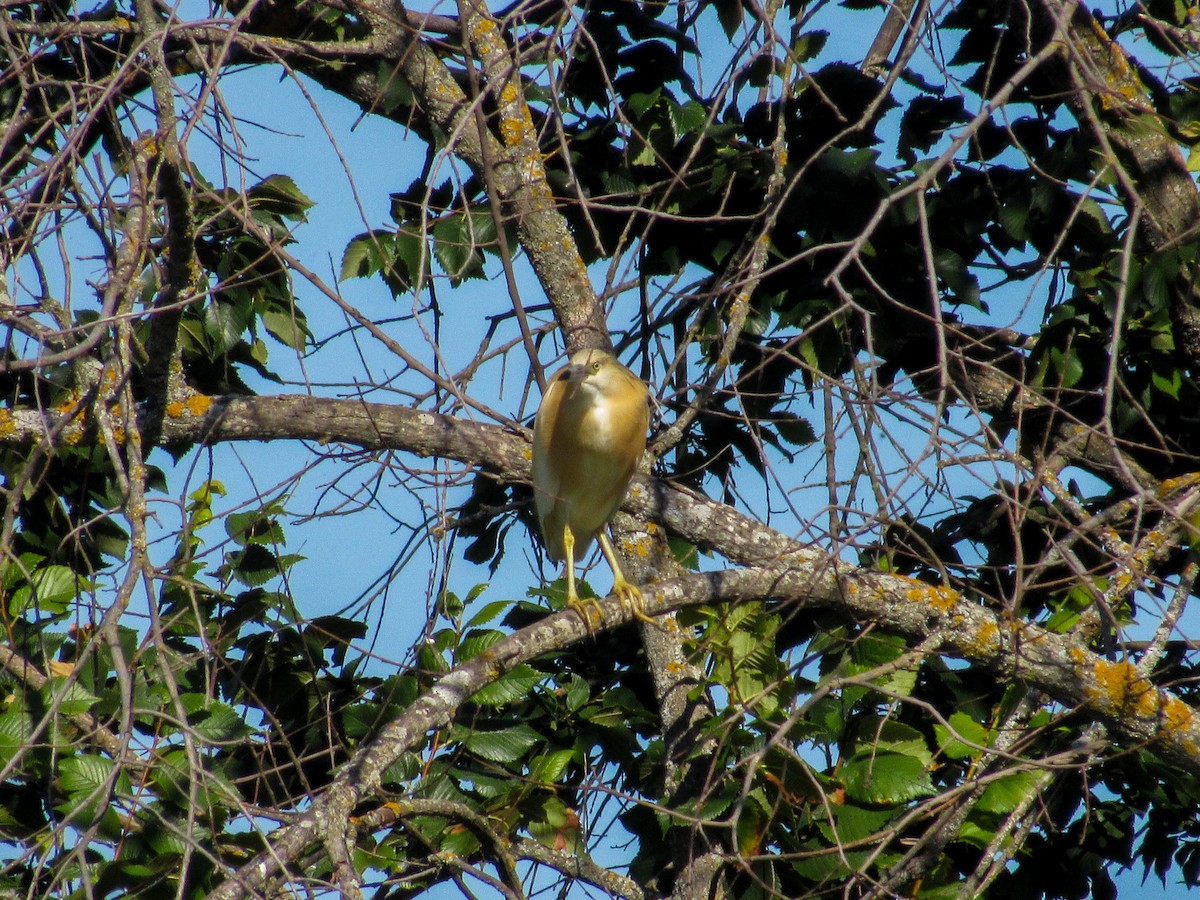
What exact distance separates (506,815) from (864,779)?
92cm

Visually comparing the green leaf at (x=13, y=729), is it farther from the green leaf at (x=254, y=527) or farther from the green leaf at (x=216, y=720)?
the green leaf at (x=254, y=527)

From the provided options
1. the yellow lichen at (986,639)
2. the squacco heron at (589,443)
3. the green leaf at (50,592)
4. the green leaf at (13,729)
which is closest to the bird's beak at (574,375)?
the squacco heron at (589,443)

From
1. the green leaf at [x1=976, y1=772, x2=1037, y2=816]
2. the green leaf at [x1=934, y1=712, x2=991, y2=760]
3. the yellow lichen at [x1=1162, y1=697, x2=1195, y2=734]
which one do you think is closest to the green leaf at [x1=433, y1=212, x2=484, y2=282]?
the green leaf at [x1=934, y1=712, x2=991, y2=760]

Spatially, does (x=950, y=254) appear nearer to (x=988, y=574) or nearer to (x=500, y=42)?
(x=988, y=574)

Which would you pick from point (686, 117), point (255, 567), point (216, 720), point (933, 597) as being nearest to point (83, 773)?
point (216, 720)

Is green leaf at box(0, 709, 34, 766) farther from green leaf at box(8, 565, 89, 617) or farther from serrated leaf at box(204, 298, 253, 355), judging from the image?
serrated leaf at box(204, 298, 253, 355)

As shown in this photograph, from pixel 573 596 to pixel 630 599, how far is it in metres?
0.27

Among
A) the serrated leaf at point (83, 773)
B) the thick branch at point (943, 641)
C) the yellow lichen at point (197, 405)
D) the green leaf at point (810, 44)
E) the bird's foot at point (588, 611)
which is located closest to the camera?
the serrated leaf at point (83, 773)

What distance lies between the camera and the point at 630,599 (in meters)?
3.24

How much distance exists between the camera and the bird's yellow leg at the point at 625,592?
3.13 meters

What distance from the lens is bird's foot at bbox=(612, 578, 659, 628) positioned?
10.3ft

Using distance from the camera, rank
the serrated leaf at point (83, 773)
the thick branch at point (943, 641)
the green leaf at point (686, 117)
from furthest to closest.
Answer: the green leaf at point (686, 117) → the thick branch at point (943, 641) → the serrated leaf at point (83, 773)

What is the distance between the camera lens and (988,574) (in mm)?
3691

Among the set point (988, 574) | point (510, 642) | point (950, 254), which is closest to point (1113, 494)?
point (988, 574)
